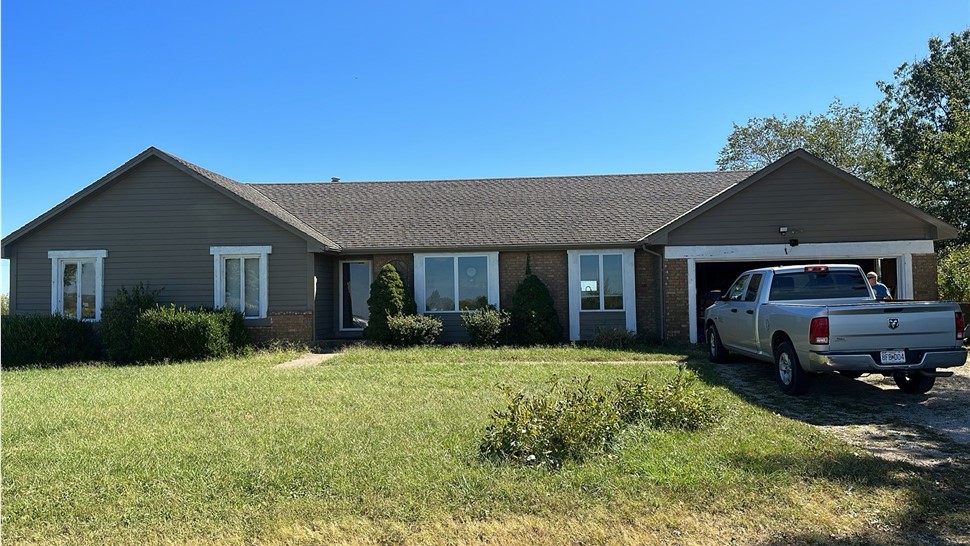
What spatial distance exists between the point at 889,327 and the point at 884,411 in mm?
1094

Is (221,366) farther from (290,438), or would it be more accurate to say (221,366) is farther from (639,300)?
(639,300)

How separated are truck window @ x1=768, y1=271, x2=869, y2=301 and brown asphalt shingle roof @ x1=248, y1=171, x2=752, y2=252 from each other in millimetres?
6268

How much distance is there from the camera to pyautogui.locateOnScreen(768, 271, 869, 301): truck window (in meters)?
10.2

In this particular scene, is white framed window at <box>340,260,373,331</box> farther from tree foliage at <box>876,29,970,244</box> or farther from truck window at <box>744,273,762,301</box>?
tree foliage at <box>876,29,970,244</box>

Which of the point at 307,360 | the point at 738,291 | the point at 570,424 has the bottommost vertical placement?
the point at 307,360

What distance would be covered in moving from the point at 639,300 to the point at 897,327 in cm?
872

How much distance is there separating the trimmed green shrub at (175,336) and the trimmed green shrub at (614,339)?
365 inches

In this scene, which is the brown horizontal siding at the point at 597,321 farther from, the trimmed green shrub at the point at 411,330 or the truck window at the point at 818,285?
the truck window at the point at 818,285

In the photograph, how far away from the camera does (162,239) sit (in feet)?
53.6

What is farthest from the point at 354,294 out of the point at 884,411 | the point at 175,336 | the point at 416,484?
the point at 884,411

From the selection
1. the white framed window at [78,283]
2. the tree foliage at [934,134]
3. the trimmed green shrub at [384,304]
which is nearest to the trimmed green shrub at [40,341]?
the white framed window at [78,283]

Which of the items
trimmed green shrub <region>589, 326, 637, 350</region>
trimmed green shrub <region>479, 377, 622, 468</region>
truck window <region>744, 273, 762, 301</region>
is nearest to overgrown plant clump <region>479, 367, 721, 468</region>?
trimmed green shrub <region>479, 377, 622, 468</region>

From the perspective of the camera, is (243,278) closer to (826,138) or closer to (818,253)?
(818,253)

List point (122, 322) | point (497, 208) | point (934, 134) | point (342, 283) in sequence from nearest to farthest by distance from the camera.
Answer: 1. point (122, 322)
2. point (342, 283)
3. point (497, 208)
4. point (934, 134)
